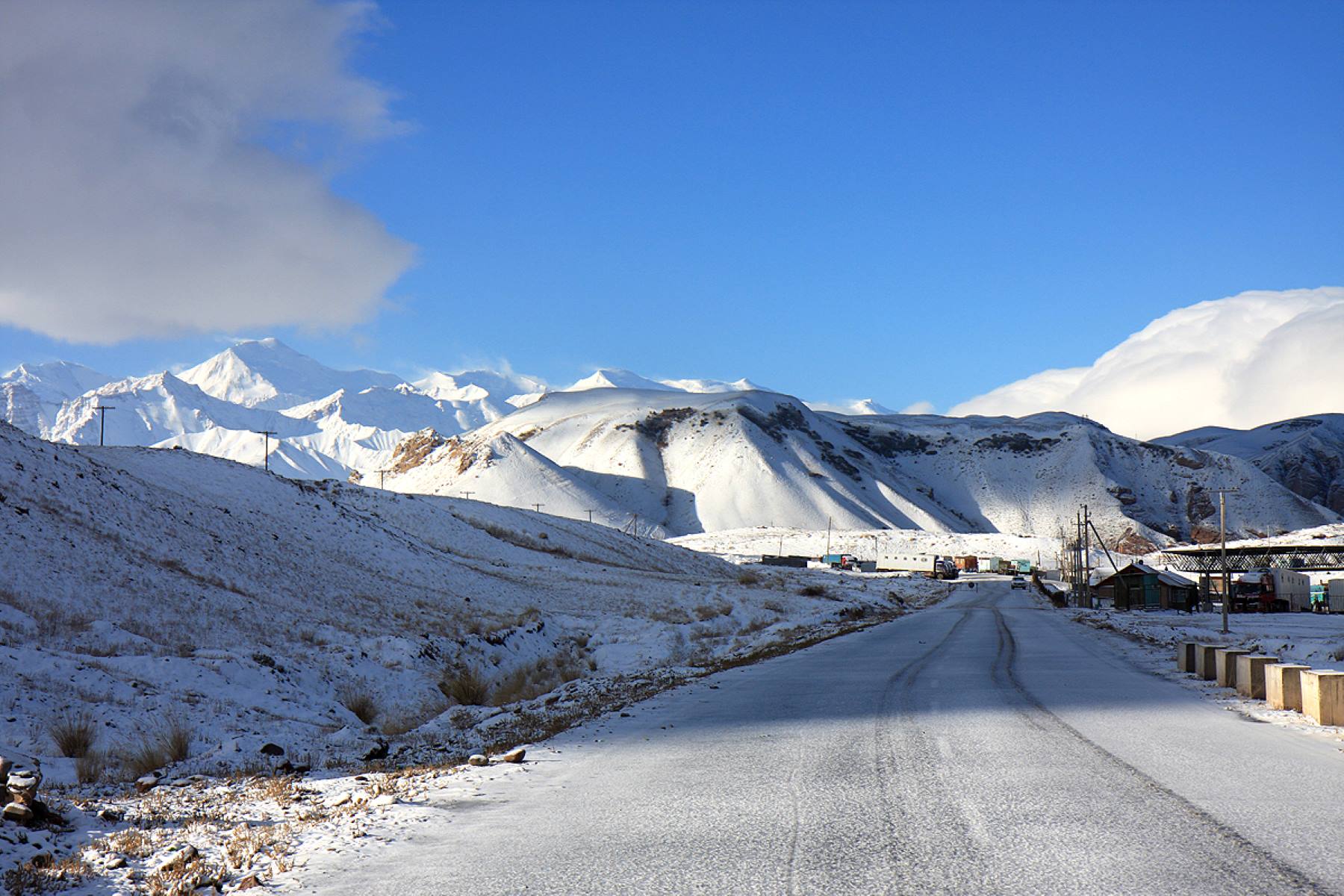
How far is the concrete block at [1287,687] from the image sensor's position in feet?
44.8

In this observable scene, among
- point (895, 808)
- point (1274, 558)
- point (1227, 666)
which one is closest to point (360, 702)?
point (895, 808)

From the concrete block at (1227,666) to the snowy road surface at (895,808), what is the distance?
2979 millimetres

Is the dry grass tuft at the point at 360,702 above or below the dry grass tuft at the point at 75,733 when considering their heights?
below

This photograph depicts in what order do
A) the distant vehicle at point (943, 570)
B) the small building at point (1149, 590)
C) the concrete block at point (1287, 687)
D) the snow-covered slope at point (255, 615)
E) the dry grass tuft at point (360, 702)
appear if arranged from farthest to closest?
the distant vehicle at point (943, 570), the small building at point (1149, 590), the dry grass tuft at point (360, 702), the snow-covered slope at point (255, 615), the concrete block at point (1287, 687)

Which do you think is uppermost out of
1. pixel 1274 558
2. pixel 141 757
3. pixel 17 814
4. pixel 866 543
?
pixel 866 543

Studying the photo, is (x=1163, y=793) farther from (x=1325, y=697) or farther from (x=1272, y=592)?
(x=1272, y=592)

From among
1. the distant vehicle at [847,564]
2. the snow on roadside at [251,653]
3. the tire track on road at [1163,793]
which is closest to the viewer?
the tire track on road at [1163,793]

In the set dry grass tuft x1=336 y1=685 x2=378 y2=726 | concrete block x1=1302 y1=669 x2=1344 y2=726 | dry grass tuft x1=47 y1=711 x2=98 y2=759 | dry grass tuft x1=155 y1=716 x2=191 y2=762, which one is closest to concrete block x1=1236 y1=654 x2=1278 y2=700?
concrete block x1=1302 y1=669 x2=1344 y2=726

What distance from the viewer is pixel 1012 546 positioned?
166125mm

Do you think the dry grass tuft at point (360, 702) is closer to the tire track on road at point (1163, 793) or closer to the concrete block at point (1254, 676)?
the tire track on road at point (1163, 793)

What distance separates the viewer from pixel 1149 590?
71.1 metres

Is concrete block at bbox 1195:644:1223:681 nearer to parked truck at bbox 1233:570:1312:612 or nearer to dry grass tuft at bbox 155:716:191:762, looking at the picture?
dry grass tuft at bbox 155:716:191:762

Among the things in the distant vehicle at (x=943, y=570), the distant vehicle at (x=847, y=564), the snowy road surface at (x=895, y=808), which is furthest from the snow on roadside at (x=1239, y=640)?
the distant vehicle at (x=847, y=564)

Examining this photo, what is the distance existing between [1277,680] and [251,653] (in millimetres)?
17551
